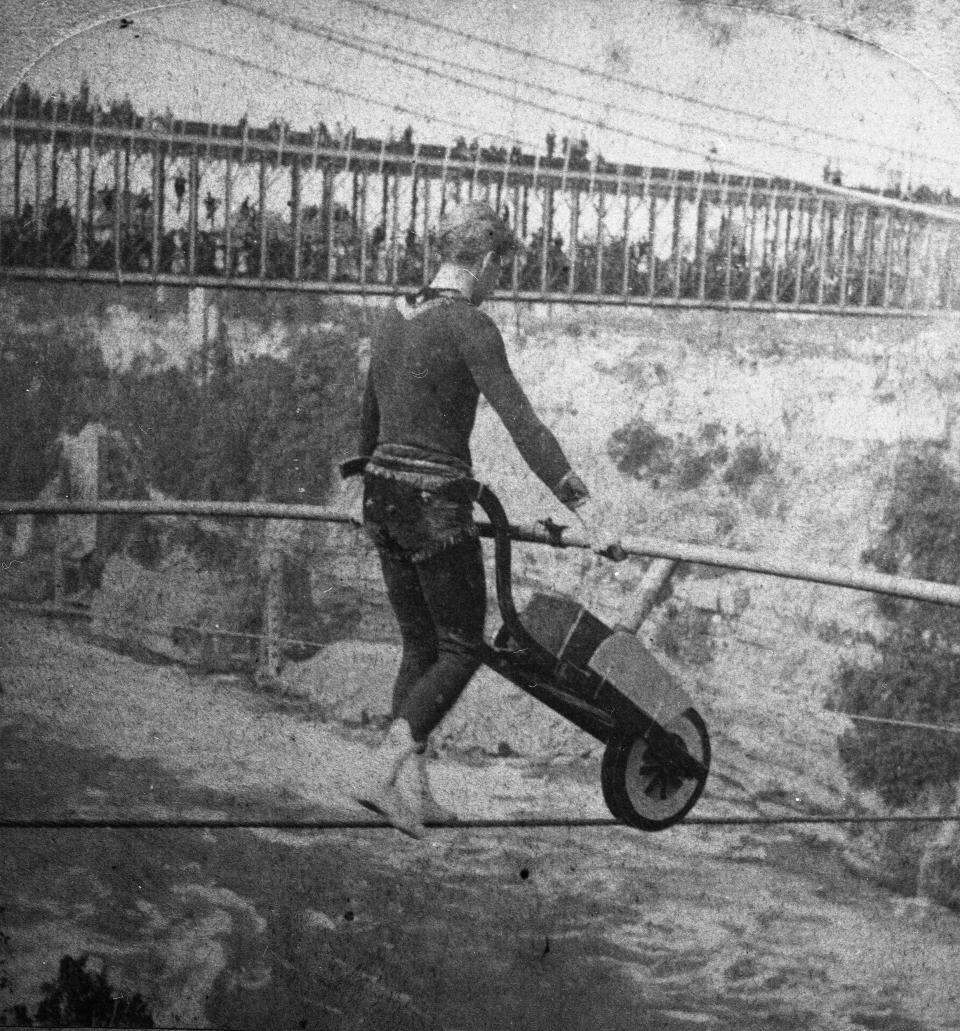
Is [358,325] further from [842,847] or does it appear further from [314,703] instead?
[842,847]

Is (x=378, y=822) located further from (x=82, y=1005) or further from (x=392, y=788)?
(x=82, y=1005)

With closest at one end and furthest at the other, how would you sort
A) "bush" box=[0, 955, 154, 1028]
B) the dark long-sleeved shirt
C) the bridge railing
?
the dark long-sleeved shirt
the bridge railing
"bush" box=[0, 955, 154, 1028]

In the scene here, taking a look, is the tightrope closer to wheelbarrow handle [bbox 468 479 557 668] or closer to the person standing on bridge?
the person standing on bridge

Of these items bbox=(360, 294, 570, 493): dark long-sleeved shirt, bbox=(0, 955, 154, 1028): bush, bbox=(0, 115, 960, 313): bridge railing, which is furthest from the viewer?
bbox=(0, 955, 154, 1028): bush

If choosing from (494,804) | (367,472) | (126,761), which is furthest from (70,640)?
(494,804)

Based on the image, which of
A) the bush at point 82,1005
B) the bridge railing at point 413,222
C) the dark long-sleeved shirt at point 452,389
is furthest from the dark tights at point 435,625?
the bush at point 82,1005

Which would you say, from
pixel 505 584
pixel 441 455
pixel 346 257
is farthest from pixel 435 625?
pixel 346 257

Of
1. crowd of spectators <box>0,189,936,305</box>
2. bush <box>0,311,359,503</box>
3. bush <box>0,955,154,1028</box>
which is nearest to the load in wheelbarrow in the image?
bush <box>0,311,359,503</box>
